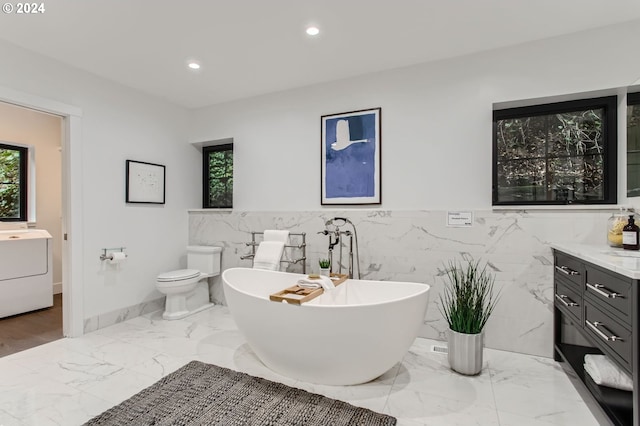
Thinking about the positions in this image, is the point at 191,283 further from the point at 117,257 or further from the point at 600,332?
the point at 600,332

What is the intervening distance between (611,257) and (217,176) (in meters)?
3.87

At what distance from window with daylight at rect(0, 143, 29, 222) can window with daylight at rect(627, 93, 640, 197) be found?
603 centimetres

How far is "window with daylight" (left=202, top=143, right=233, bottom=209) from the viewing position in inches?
160

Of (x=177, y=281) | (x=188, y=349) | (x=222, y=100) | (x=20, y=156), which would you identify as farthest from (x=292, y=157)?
(x=20, y=156)

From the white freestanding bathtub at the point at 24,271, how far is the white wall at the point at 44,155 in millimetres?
437

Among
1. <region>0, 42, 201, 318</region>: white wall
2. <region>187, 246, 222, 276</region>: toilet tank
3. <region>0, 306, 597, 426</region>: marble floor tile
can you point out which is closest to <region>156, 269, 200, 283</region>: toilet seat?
<region>187, 246, 222, 276</region>: toilet tank

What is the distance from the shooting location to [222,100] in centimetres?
378

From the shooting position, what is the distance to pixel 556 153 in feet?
8.34

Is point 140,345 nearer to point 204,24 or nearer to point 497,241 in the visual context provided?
point 204,24

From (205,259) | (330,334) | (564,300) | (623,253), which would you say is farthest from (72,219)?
(623,253)

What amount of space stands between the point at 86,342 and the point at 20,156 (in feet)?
8.98

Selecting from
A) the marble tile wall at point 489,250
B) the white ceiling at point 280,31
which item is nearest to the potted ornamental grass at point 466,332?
the marble tile wall at point 489,250

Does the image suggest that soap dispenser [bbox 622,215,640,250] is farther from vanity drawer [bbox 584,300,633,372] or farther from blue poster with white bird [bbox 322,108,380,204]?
blue poster with white bird [bbox 322,108,380,204]

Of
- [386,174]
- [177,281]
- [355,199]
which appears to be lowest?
[177,281]
